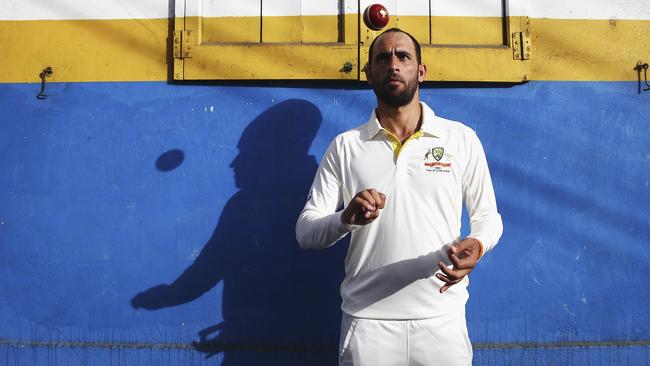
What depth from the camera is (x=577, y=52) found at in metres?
2.86

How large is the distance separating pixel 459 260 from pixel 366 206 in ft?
1.35

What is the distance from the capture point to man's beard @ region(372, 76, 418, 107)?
225 centimetres

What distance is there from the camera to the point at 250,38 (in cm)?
284

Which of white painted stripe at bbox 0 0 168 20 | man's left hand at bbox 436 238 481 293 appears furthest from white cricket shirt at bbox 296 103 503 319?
white painted stripe at bbox 0 0 168 20

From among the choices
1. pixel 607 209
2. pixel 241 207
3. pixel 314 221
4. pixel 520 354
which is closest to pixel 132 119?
pixel 241 207

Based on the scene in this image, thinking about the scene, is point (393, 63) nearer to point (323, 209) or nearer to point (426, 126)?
point (426, 126)

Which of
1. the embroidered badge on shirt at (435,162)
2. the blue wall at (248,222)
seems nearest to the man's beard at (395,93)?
the embroidered badge on shirt at (435,162)

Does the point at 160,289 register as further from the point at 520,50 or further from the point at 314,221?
the point at 520,50

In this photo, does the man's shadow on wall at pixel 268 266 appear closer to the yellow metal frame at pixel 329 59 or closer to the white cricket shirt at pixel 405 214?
the yellow metal frame at pixel 329 59

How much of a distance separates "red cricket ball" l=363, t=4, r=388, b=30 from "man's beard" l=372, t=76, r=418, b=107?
1.43 ft

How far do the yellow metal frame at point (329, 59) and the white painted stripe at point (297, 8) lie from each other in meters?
0.10

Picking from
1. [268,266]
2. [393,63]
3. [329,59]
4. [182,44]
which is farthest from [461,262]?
[182,44]

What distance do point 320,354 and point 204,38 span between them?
174 centimetres

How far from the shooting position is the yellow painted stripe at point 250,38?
283 centimetres
